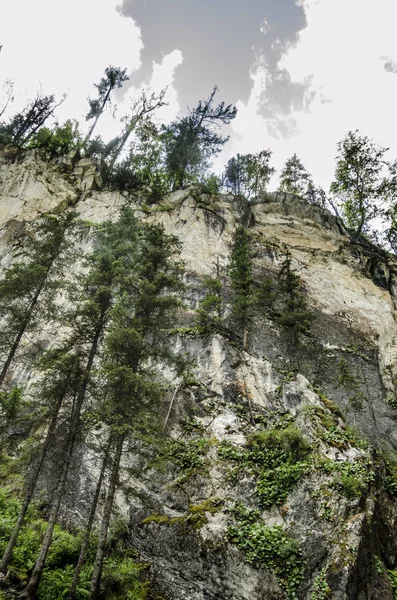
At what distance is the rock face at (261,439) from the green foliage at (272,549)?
0.12ft

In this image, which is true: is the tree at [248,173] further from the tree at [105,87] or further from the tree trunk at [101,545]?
the tree trunk at [101,545]

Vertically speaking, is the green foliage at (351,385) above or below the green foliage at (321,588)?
above

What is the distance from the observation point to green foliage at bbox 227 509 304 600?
10055 millimetres

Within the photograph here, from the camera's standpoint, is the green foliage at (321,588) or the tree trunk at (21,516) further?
the tree trunk at (21,516)

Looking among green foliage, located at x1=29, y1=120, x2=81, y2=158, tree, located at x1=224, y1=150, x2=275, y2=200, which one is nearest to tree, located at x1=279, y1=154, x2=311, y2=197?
tree, located at x1=224, y1=150, x2=275, y2=200

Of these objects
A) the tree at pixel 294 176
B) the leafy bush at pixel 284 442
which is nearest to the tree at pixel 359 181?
the tree at pixel 294 176

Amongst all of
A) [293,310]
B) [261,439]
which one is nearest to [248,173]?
[293,310]

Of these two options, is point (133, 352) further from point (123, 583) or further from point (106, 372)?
point (123, 583)

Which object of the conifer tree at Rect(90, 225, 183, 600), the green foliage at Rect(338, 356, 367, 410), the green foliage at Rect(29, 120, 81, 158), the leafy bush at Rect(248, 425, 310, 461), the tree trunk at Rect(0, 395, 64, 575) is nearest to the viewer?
the tree trunk at Rect(0, 395, 64, 575)

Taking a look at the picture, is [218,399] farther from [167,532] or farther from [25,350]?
[25,350]

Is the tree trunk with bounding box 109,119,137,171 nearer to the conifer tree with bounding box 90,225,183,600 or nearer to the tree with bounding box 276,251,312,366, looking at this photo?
the tree with bounding box 276,251,312,366

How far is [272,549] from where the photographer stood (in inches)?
425

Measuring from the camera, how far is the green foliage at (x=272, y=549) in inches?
396

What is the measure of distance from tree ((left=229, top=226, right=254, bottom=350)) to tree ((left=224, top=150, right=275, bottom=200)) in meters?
19.3
